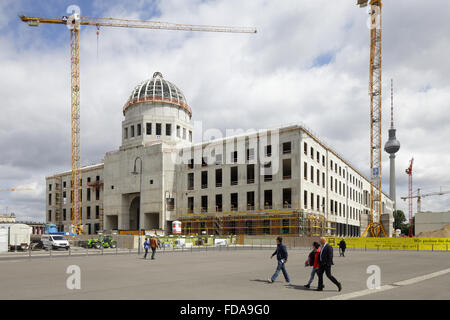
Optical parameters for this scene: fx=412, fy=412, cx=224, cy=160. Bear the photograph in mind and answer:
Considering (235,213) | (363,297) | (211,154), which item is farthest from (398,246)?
(363,297)

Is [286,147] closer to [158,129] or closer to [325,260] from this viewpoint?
[158,129]

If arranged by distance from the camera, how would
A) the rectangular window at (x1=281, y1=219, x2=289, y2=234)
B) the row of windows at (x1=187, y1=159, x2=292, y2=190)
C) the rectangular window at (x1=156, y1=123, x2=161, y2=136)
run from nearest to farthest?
1. the rectangular window at (x1=281, y1=219, x2=289, y2=234)
2. the row of windows at (x1=187, y1=159, x2=292, y2=190)
3. the rectangular window at (x1=156, y1=123, x2=161, y2=136)

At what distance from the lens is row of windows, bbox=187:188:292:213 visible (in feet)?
203

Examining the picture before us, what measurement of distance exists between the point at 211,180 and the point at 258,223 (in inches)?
434

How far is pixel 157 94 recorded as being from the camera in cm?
7838

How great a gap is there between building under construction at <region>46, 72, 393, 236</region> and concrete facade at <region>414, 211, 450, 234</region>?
14066mm

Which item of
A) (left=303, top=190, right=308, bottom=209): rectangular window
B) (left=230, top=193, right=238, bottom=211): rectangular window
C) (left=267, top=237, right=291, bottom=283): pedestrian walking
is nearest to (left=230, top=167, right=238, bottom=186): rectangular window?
(left=230, top=193, right=238, bottom=211): rectangular window

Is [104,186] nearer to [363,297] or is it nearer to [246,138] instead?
[246,138]

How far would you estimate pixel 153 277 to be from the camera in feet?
53.1

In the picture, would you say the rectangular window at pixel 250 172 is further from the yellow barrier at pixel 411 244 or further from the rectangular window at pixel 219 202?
the yellow barrier at pixel 411 244

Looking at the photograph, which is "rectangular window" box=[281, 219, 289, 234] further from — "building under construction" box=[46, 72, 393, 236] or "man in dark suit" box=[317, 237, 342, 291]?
"man in dark suit" box=[317, 237, 342, 291]

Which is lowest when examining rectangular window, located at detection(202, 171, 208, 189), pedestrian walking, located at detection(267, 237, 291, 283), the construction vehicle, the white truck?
the construction vehicle
